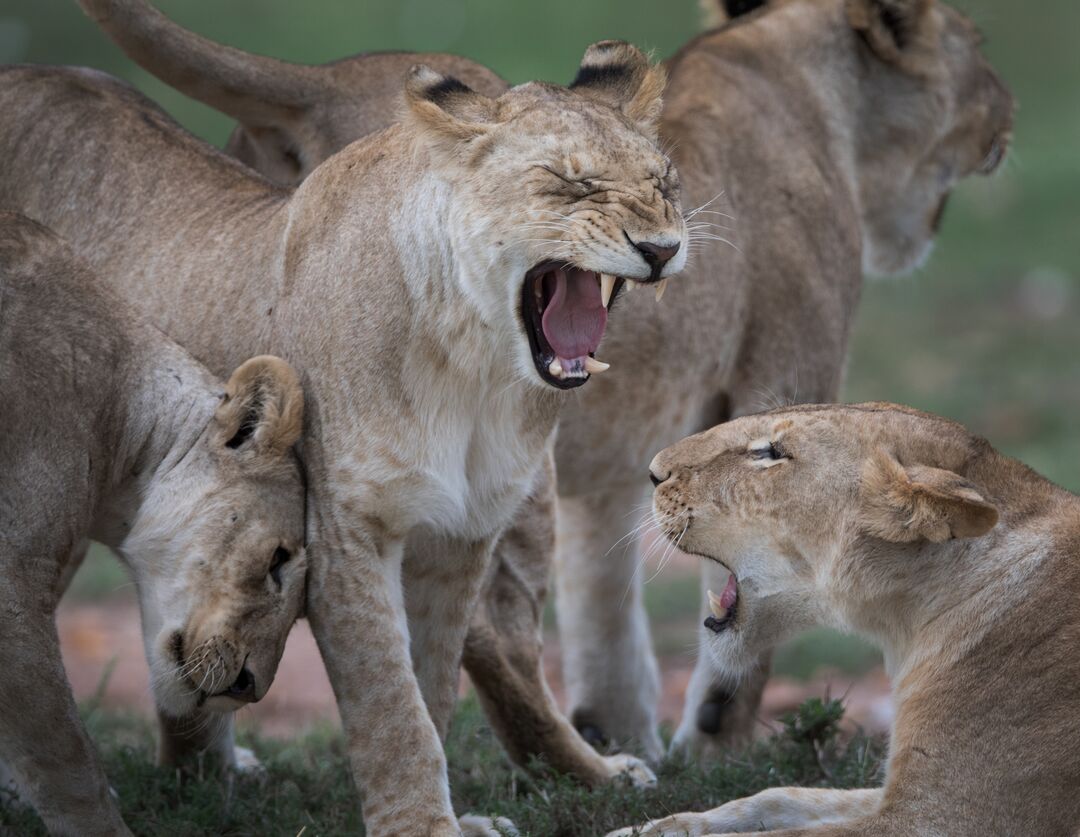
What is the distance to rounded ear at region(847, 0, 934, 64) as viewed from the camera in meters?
5.45

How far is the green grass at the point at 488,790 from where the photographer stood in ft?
12.4

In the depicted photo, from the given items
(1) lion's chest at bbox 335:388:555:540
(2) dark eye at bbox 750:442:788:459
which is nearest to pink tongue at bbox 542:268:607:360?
(1) lion's chest at bbox 335:388:555:540

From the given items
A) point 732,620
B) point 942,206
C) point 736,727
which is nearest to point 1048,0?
point 942,206

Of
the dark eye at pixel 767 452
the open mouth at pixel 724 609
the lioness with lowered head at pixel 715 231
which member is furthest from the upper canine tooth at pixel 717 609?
the lioness with lowered head at pixel 715 231

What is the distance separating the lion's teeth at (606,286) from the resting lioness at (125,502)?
1.99 feet

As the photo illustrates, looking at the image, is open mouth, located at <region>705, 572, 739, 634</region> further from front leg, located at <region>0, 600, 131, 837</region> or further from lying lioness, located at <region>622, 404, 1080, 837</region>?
front leg, located at <region>0, 600, 131, 837</region>

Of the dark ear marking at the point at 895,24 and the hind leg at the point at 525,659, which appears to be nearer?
the hind leg at the point at 525,659

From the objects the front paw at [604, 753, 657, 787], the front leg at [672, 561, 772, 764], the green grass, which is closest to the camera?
the green grass

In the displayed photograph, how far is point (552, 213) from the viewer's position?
10.2ft

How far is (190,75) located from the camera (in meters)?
4.34

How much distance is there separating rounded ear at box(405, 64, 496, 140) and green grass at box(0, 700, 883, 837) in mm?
1425

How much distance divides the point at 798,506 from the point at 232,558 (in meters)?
1.07

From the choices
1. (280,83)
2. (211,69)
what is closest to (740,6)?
(280,83)

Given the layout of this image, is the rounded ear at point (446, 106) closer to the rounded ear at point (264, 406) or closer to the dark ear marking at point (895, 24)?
the rounded ear at point (264, 406)
